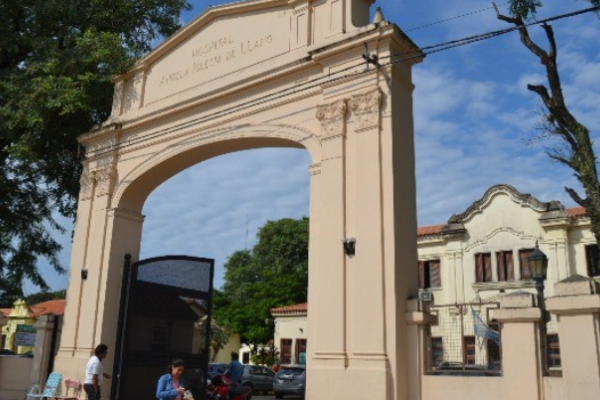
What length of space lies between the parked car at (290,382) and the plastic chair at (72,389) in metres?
10.5

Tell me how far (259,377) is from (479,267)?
10.5 metres

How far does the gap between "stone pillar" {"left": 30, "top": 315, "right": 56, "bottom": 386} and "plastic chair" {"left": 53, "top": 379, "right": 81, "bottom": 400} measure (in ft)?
5.66

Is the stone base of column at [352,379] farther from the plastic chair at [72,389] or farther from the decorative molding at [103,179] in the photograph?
the decorative molding at [103,179]

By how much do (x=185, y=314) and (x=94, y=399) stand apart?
370 centimetres

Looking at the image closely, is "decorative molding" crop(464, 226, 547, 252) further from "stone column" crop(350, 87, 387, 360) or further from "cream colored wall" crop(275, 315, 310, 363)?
"stone column" crop(350, 87, 387, 360)

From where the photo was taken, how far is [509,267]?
25094 millimetres

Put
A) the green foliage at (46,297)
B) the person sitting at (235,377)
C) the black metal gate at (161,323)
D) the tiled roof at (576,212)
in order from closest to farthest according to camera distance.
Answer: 1. the black metal gate at (161,323)
2. the person sitting at (235,377)
3. the tiled roof at (576,212)
4. the green foliage at (46,297)

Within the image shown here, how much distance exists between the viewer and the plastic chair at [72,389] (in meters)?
11.8

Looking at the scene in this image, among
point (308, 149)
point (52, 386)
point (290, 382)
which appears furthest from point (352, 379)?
point (290, 382)

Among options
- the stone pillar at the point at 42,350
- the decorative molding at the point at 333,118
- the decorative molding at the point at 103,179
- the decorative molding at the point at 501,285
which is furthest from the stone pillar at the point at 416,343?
the decorative molding at the point at 501,285

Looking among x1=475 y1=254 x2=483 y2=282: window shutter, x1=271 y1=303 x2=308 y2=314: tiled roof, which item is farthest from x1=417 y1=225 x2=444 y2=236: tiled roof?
x1=271 y1=303 x2=308 y2=314: tiled roof

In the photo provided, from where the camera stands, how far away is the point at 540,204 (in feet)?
80.7

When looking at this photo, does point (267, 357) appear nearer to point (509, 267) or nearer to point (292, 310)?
point (292, 310)

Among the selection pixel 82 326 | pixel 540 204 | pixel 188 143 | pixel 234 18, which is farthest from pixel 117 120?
pixel 540 204
